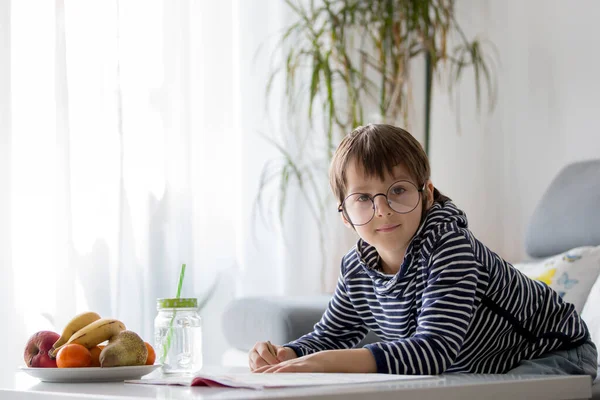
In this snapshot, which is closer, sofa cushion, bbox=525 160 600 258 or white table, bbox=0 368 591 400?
white table, bbox=0 368 591 400

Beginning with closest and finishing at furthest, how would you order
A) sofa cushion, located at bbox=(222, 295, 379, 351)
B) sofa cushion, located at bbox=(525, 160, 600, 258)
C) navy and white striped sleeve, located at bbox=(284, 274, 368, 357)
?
navy and white striped sleeve, located at bbox=(284, 274, 368, 357) < sofa cushion, located at bbox=(222, 295, 379, 351) < sofa cushion, located at bbox=(525, 160, 600, 258)

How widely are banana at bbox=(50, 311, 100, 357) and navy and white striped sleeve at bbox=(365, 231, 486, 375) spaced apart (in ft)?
1.45

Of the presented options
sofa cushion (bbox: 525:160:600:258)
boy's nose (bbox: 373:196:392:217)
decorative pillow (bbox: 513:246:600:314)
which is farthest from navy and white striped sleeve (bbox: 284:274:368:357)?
sofa cushion (bbox: 525:160:600:258)

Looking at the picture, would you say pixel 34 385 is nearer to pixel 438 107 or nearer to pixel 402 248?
pixel 402 248

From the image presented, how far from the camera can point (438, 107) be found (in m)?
3.21

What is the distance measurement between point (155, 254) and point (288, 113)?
0.73 metres

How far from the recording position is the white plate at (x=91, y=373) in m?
1.05

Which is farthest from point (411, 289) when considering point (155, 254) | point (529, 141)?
point (529, 141)

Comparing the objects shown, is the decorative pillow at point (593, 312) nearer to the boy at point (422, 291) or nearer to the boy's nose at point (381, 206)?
the boy at point (422, 291)

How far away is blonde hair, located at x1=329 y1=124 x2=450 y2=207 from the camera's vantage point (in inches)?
49.0

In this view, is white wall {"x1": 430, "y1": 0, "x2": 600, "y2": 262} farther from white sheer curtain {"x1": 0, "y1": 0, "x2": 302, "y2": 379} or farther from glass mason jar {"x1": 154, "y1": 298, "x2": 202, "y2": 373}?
glass mason jar {"x1": 154, "y1": 298, "x2": 202, "y2": 373}

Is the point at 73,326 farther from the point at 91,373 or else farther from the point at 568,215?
the point at 568,215

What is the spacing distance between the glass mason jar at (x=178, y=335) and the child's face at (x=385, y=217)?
31 centimetres

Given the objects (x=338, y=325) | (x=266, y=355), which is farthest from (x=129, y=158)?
(x=266, y=355)
